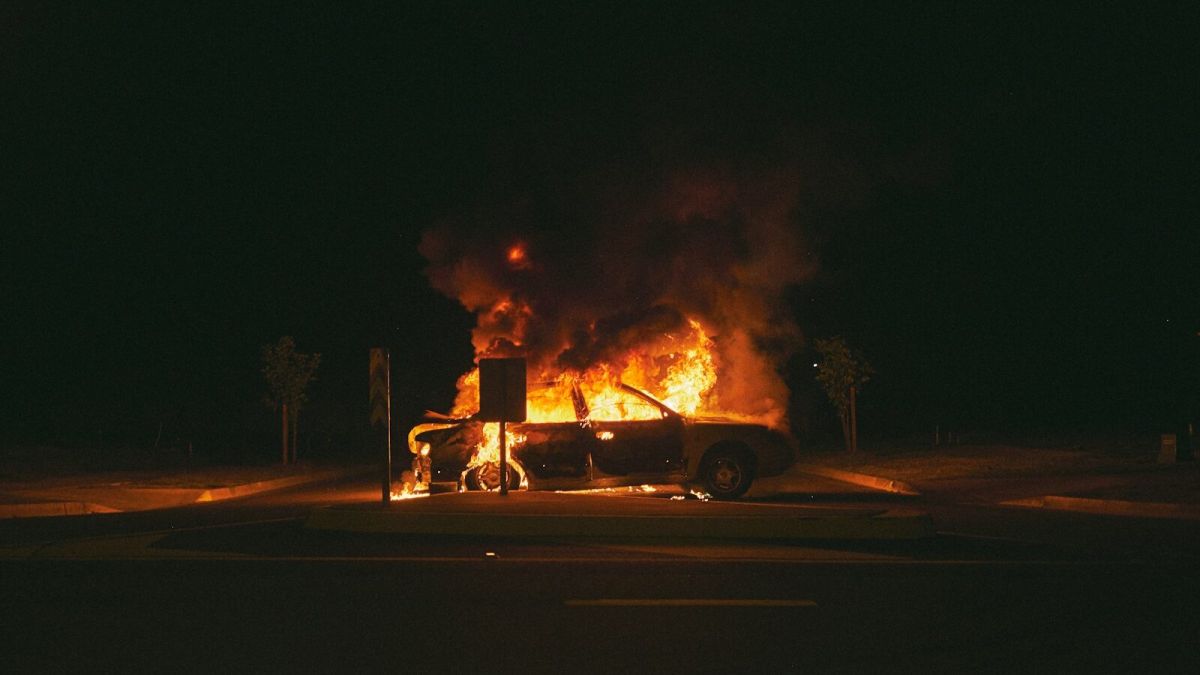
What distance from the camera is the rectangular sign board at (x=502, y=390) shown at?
48.6ft

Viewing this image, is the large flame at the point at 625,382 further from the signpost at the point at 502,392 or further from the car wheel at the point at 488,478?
the signpost at the point at 502,392

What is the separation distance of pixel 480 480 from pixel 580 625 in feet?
29.7

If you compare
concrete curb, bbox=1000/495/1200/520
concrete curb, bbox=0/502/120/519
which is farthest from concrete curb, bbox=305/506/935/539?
concrete curb, bbox=0/502/120/519

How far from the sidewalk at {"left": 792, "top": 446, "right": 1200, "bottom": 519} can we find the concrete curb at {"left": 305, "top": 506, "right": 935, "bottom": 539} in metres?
5.91

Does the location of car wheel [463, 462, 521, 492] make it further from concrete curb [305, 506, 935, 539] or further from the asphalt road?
the asphalt road

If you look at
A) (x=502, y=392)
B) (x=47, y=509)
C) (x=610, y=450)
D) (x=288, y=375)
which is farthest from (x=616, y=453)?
(x=288, y=375)

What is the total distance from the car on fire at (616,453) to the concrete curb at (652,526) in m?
3.55

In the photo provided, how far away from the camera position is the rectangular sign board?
14812 mm

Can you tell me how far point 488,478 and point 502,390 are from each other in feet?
7.63

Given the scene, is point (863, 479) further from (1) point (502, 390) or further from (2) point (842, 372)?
(1) point (502, 390)

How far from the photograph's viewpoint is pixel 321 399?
2319 inches

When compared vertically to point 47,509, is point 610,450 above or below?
above

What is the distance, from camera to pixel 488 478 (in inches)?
660

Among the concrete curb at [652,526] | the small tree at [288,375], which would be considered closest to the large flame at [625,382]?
the concrete curb at [652,526]
